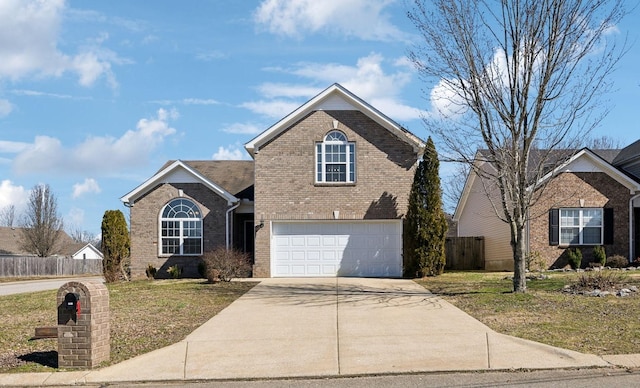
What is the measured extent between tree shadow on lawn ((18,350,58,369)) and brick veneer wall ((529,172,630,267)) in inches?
725

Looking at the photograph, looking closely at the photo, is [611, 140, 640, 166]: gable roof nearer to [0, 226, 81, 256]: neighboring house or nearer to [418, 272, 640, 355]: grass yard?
[418, 272, 640, 355]: grass yard

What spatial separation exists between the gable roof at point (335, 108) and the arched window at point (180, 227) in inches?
141

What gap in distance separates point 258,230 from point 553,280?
32.8 feet

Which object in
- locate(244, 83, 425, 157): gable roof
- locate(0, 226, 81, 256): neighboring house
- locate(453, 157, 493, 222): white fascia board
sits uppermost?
locate(244, 83, 425, 157): gable roof

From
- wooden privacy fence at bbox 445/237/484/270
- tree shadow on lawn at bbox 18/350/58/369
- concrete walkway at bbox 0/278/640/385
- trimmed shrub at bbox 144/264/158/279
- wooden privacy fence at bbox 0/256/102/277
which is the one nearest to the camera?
concrete walkway at bbox 0/278/640/385

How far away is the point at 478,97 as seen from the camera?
15.9 meters

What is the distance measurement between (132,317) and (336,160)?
1102 cm

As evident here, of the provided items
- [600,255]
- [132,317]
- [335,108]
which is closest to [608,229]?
[600,255]

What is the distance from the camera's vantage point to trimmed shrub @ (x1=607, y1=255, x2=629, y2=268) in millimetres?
23031

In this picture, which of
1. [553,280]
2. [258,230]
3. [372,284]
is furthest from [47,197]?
[553,280]

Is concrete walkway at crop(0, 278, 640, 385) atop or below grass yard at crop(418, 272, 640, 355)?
below

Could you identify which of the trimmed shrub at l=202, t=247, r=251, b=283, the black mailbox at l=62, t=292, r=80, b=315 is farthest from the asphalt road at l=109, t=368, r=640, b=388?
the trimmed shrub at l=202, t=247, r=251, b=283

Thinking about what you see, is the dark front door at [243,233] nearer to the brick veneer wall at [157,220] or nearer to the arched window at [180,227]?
the brick veneer wall at [157,220]

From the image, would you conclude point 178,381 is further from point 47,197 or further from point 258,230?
point 47,197
